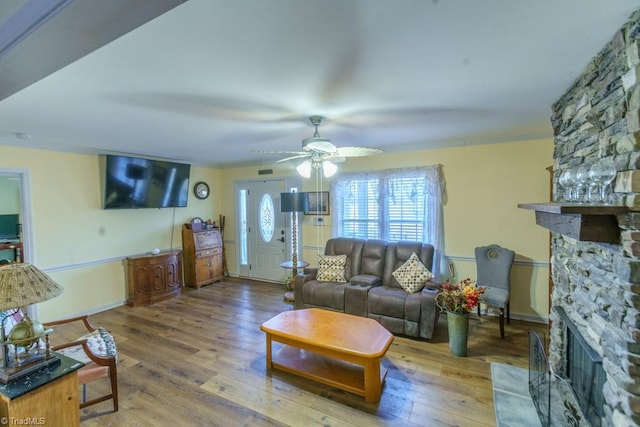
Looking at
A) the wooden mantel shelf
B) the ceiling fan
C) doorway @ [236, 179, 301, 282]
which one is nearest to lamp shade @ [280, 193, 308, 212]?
doorway @ [236, 179, 301, 282]

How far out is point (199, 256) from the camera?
5.45m

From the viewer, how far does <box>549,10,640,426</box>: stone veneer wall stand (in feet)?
4.22

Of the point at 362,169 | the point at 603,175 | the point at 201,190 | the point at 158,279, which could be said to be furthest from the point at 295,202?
the point at 603,175

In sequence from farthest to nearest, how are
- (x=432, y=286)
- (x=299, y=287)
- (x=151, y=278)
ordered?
(x=151, y=278)
(x=299, y=287)
(x=432, y=286)

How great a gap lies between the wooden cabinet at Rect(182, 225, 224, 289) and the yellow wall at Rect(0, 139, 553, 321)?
87 cm

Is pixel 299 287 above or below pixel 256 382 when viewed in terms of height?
above

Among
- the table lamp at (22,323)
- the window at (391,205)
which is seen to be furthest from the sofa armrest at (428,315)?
the table lamp at (22,323)

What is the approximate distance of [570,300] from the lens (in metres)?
2.13

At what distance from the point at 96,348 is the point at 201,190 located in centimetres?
389

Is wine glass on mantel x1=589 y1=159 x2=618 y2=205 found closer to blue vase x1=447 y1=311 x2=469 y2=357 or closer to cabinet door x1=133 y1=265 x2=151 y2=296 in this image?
blue vase x1=447 y1=311 x2=469 y2=357

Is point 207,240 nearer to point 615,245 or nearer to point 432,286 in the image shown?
point 432,286

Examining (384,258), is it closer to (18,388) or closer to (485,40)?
(485,40)

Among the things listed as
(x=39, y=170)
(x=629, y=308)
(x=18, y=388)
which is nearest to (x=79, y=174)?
(x=39, y=170)

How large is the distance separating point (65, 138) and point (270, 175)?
3.05 m
